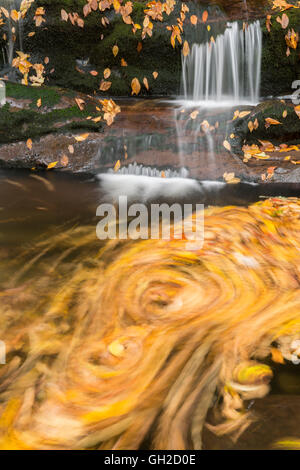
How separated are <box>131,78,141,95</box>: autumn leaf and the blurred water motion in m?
6.18

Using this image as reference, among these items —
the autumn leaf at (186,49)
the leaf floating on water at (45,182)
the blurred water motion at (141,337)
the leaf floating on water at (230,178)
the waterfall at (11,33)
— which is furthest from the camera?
the waterfall at (11,33)

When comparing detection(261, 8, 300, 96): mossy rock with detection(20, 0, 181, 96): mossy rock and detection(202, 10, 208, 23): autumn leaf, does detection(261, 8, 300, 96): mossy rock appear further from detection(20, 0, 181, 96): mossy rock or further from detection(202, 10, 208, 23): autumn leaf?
detection(20, 0, 181, 96): mossy rock

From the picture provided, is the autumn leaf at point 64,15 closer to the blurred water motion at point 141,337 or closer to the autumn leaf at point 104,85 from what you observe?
the autumn leaf at point 104,85

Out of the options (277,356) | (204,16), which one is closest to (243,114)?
(204,16)

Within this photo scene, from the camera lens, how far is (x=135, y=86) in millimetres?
8914

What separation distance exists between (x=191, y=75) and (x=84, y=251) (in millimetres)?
6512

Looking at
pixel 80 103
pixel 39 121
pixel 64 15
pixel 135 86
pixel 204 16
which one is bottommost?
pixel 39 121

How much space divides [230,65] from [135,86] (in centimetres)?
217

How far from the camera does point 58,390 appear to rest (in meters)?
1.97

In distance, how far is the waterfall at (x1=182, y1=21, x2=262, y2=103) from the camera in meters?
8.27

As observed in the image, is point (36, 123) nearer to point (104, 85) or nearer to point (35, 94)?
point (35, 94)

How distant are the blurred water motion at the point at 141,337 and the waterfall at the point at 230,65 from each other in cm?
566

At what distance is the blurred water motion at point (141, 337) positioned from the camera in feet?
5.93

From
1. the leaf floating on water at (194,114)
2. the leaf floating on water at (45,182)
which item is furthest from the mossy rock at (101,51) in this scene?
the leaf floating on water at (45,182)
